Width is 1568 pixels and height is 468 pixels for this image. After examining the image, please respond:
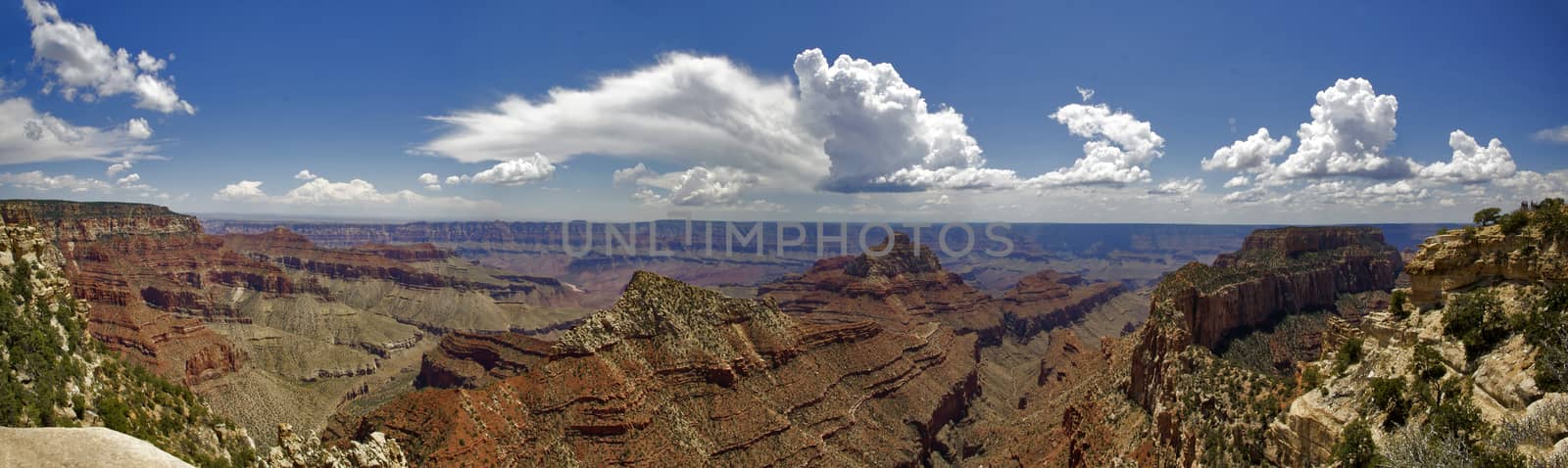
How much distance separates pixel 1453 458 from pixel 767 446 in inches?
2003

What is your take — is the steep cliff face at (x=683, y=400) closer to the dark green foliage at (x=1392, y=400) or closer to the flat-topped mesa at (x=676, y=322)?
the flat-topped mesa at (x=676, y=322)

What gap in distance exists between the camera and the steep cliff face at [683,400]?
48531 mm

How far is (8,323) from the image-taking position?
81.1ft

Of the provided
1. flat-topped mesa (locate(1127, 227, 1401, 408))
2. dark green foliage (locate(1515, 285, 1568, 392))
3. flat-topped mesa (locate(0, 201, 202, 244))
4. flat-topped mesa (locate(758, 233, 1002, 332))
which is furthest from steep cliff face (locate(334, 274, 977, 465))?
flat-topped mesa (locate(0, 201, 202, 244))

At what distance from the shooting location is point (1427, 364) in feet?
72.9

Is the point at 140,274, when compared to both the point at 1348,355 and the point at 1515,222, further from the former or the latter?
the point at 1515,222

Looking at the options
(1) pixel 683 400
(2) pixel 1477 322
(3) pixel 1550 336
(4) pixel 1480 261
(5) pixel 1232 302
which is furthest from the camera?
(5) pixel 1232 302

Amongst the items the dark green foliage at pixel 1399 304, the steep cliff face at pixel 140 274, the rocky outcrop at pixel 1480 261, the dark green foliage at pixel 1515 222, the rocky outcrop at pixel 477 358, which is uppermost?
the dark green foliage at pixel 1515 222

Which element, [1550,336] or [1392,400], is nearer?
[1550,336]

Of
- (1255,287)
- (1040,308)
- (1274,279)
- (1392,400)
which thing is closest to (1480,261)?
(1392,400)

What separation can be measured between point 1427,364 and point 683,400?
51.8m

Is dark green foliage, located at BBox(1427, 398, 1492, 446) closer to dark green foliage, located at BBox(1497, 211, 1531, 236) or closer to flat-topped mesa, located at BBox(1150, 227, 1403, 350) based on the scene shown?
dark green foliage, located at BBox(1497, 211, 1531, 236)

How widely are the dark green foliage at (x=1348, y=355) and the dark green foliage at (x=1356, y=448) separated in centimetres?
717

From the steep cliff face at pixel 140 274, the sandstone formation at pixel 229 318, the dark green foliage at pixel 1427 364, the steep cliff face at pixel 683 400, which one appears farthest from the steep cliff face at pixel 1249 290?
→ the steep cliff face at pixel 140 274
